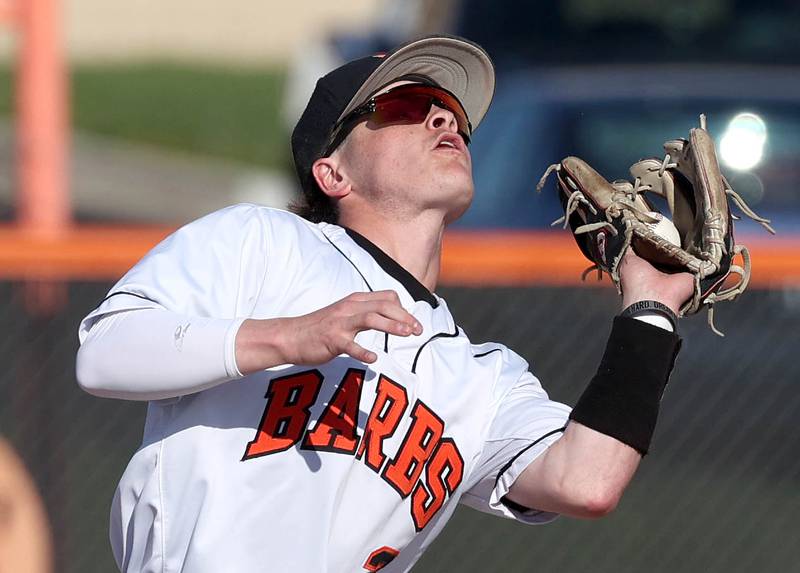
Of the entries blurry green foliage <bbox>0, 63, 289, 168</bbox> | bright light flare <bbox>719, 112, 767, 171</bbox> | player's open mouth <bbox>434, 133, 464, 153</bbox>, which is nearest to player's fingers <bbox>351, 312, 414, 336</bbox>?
player's open mouth <bbox>434, 133, 464, 153</bbox>

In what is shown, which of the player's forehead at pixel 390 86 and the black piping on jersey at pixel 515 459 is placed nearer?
the black piping on jersey at pixel 515 459

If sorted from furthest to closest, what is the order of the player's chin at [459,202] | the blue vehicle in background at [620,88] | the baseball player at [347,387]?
1. the blue vehicle in background at [620,88]
2. the player's chin at [459,202]
3. the baseball player at [347,387]

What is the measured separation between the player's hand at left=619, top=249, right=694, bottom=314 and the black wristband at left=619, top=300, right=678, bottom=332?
0.04 feet

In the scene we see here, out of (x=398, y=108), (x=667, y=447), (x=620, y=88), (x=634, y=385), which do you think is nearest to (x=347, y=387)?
(x=634, y=385)

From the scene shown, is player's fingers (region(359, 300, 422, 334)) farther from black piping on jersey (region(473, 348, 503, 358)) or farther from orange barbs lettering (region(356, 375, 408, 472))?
black piping on jersey (region(473, 348, 503, 358))

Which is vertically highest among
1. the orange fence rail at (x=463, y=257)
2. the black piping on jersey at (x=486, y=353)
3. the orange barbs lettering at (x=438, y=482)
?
the black piping on jersey at (x=486, y=353)

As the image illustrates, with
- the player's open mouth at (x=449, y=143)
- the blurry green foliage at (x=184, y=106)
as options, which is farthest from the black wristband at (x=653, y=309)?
the blurry green foliage at (x=184, y=106)

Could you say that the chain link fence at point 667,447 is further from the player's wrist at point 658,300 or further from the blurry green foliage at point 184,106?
the blurry green foliage at point 184,106

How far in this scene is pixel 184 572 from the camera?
247 centimetres

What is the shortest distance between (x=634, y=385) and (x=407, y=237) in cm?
58

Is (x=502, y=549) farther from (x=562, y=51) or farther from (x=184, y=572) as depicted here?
(x=562, y=51)

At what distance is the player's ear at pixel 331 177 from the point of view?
2.91 m

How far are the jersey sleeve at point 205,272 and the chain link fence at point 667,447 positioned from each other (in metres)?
1.77

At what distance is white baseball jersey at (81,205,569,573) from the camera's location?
97.3 inches
